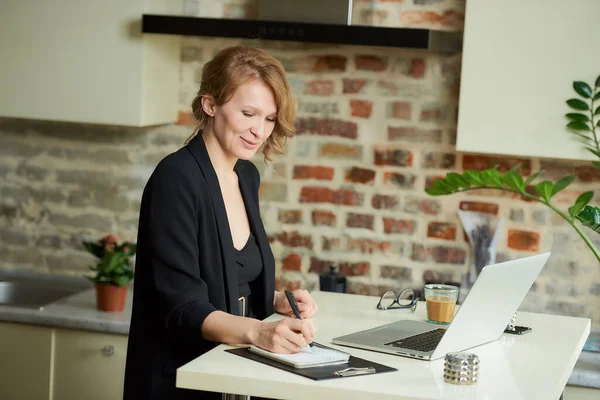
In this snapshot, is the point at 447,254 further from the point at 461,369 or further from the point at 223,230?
the point at 461,369

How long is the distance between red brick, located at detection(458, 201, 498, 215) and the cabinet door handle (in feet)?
4.80

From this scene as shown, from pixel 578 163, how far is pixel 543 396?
186 centimetres

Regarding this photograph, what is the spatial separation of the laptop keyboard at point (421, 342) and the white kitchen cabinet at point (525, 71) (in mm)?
1173

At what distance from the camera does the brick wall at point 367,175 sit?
3.63 m

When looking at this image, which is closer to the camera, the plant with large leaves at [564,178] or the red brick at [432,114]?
the plant with large leaves at [564,178]

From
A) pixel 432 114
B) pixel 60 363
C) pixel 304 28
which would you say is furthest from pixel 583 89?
pixel 60 363

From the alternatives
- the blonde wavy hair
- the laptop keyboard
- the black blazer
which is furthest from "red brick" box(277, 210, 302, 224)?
the laptop keyboard

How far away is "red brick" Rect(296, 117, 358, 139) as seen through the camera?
3.77 m

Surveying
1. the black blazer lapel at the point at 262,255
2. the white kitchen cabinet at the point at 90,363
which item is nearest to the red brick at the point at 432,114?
the black blazer lapel at the point at 262,255

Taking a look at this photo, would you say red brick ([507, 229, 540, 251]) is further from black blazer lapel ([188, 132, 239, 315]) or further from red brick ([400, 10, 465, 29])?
black blazer lapel ([188, 132, 239, 315])

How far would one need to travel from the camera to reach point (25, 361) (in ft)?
11.8

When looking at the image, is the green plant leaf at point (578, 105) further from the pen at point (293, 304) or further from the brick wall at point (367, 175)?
the pen at point (293, 304)

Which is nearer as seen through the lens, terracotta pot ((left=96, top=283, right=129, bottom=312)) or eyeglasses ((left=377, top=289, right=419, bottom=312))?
eyeglasses ((left=377, top=289, right=419, bottom=312))

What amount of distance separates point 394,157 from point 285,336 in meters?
1.80
